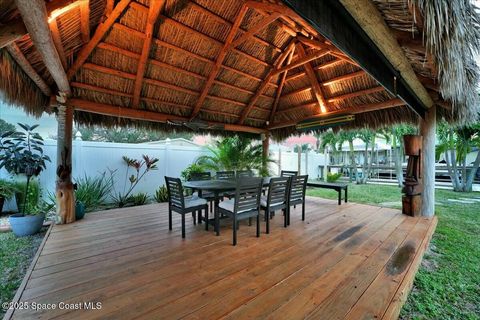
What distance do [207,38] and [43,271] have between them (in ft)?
13.9

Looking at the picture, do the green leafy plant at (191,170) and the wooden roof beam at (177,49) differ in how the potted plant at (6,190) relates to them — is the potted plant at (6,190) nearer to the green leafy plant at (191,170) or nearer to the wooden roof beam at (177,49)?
the green leafy plant at (191,170)

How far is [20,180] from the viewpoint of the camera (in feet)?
14.0

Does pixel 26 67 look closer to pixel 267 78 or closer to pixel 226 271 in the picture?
pixel 226 271

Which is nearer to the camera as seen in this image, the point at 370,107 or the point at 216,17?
the point at 216,17

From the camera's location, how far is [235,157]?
20.6 feet

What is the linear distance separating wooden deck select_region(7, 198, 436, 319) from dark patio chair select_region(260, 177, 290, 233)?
354 millimetres

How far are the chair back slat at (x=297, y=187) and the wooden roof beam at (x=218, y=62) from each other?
290 cm

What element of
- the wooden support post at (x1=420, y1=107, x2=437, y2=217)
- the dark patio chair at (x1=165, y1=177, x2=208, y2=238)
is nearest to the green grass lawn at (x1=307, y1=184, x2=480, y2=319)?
the wooden support post at (x1=420, y1=107, x2=437, y2=217)

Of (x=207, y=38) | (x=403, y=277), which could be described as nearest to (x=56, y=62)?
(x=207, y=38)

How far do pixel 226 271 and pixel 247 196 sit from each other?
108 cm

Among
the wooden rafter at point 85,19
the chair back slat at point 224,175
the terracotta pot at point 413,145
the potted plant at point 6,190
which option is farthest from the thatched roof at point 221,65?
the potted plant at point 6,190

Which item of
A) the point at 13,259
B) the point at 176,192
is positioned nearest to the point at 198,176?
the point at 176,192

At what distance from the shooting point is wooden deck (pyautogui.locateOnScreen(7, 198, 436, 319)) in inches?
61.1

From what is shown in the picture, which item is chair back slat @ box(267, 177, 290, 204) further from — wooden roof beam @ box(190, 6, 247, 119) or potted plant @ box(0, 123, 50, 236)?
potted plant @ box(0, 123, 50, 236)
